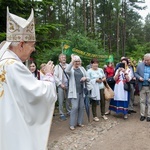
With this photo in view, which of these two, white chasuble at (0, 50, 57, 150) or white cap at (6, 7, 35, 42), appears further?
white cap at (6, 7, 35, 42)

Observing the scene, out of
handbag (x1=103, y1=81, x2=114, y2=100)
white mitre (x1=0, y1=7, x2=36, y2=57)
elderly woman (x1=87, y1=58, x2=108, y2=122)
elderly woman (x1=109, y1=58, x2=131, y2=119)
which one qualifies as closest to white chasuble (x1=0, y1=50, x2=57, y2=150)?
white mitre (x1=0, y1=7, x2=36, y2=57)

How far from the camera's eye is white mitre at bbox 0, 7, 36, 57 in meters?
2.40

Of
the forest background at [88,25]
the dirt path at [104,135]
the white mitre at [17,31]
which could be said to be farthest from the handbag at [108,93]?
the white mitre at [17,31]

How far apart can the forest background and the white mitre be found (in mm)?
3192

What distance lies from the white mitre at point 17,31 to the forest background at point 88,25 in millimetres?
3192

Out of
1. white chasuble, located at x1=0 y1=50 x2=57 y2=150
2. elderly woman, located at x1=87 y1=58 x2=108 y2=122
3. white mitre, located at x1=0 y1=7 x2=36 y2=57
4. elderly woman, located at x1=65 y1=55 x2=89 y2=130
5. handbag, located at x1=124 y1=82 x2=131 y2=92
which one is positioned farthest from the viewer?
handbag, located at x1=124 y1=82 x2=131 y2=92

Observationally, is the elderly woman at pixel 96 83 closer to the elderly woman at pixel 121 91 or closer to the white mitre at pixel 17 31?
the elderly woman at pixel 121 91

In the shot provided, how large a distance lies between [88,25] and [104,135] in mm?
22979

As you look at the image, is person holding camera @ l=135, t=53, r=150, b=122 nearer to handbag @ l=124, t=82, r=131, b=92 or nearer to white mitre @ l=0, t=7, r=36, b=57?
handbag @ l=124, t=82, r=131, b=92

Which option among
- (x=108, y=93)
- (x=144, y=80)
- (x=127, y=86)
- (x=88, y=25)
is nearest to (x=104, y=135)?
(x=108, y=93)

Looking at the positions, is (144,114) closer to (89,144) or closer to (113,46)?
(89,144)

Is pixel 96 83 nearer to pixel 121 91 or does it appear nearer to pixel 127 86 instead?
pixel 121 91

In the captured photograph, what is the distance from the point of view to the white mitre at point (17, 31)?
240cm

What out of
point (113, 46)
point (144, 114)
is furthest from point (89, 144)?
point (113, 46)
